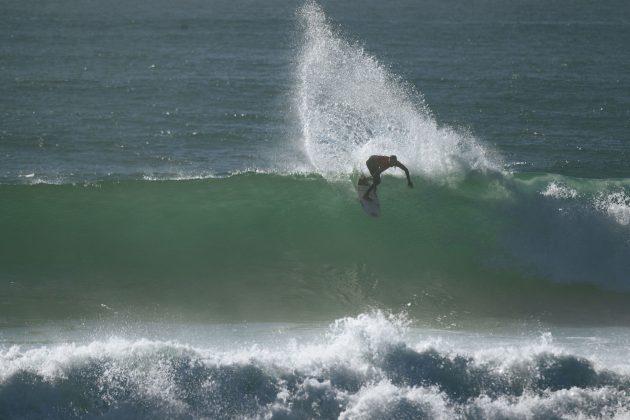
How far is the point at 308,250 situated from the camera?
53.0 ft

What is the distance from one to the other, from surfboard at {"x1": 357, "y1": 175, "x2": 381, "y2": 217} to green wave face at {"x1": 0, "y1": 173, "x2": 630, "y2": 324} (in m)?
0.17

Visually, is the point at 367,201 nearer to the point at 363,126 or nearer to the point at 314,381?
the point at 363,126

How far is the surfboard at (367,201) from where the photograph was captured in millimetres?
16750

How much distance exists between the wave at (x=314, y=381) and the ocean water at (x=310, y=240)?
0.03 meters

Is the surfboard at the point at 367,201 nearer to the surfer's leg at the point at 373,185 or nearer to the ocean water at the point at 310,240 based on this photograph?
the surfer's leg at the point at 373,185

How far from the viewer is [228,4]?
4097cm

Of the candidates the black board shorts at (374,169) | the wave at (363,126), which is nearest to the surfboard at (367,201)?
the black board shorts at (374,169)

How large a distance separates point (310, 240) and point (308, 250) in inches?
12.9

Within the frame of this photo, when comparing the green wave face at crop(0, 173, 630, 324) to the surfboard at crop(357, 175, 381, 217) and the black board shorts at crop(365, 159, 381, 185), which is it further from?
the black board shorts at crop(365, 159, 381, 185)

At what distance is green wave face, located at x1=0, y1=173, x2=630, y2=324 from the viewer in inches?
562

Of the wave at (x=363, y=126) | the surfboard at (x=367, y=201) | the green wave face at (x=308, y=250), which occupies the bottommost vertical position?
the green wave face at (x=308, y=250)

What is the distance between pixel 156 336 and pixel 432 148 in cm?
728

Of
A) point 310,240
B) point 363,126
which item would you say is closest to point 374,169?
point 310,240

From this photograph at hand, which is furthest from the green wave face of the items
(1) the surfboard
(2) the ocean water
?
(1) the surfboard
